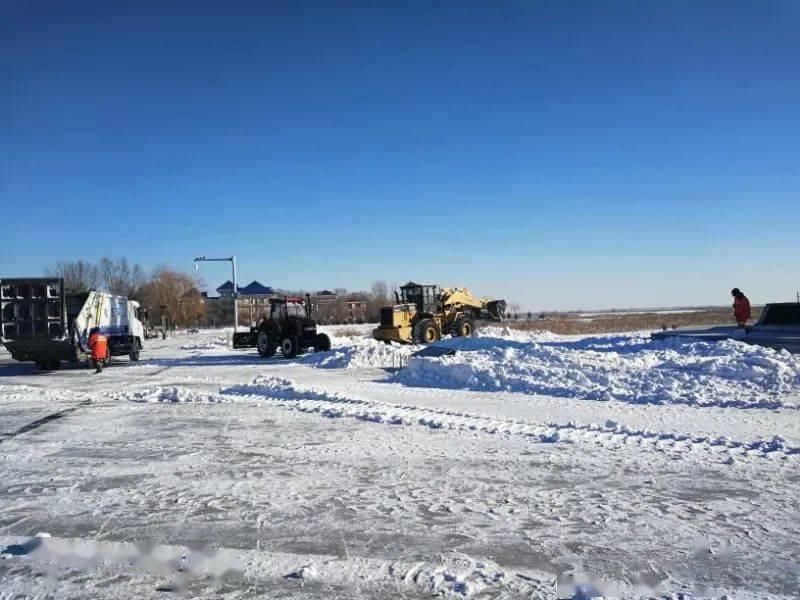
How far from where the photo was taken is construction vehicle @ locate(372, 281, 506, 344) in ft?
93.2

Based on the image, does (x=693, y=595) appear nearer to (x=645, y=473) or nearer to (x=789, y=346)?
(x=645, y=473)

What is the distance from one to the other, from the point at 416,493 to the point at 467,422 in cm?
388

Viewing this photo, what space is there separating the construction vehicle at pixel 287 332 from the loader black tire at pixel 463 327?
7.22 metres

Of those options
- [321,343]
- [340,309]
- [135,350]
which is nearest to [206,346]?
[135,350]

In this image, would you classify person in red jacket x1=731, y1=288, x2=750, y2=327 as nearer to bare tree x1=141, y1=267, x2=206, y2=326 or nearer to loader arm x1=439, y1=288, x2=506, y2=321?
loader arm x1=439, y1=288, x2=506, y2=321

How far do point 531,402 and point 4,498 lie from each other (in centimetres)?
885

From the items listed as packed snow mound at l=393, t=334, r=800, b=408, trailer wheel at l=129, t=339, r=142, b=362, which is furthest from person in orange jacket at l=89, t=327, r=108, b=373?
packed snow mound at l=393, t=334, r=800, b=408

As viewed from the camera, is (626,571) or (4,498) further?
(4,498)

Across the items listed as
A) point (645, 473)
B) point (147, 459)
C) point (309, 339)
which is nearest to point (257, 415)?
point (147, 459)

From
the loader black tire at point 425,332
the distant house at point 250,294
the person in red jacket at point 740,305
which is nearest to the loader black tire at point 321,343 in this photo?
the loader black tire at point 425,332

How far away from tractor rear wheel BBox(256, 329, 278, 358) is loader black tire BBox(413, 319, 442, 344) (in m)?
6.45

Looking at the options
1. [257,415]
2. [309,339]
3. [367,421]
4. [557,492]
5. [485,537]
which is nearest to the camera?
[485,537]

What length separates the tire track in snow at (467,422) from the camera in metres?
7.90

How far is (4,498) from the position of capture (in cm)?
623
